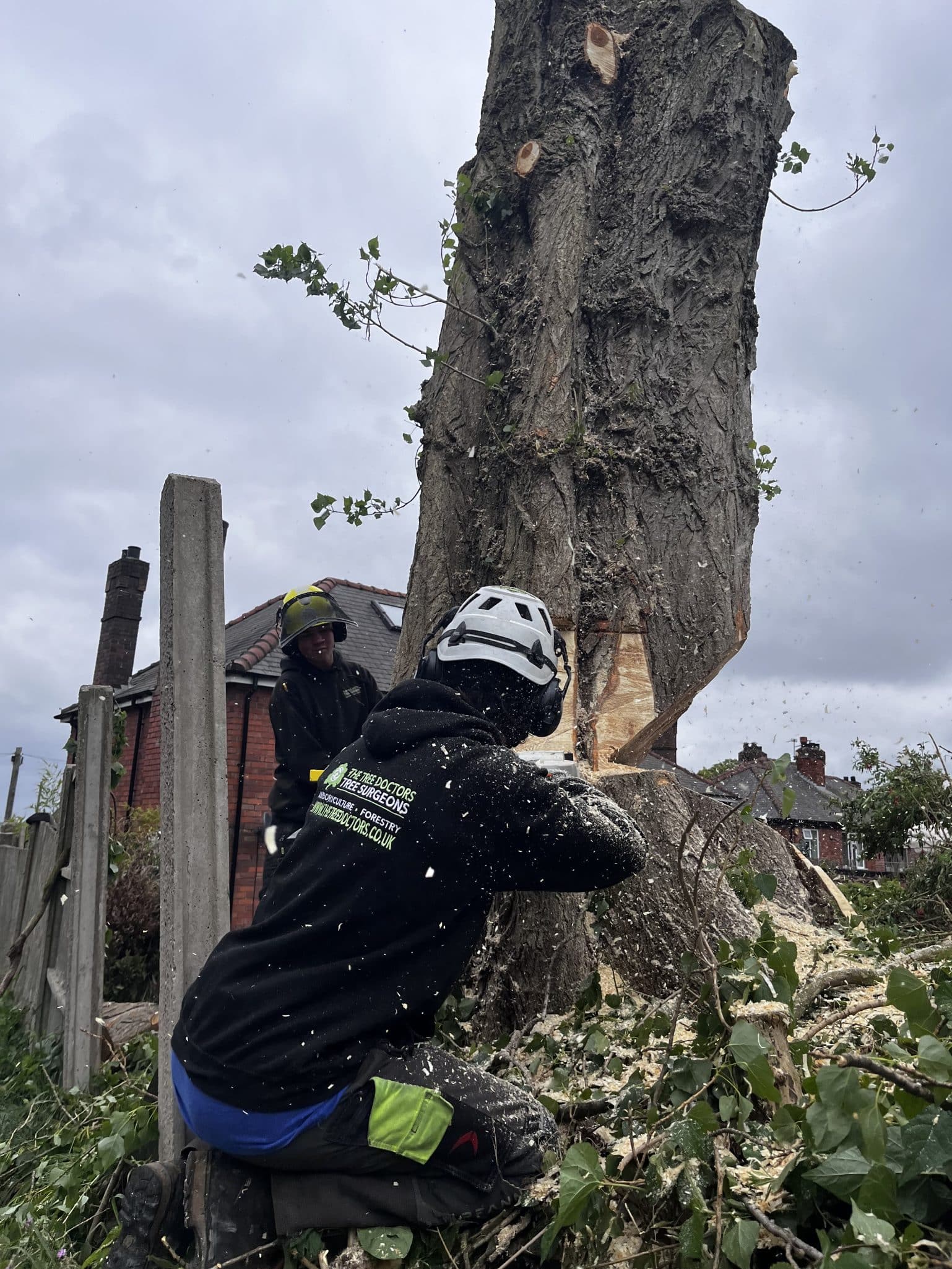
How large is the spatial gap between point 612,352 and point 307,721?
226 centimetres

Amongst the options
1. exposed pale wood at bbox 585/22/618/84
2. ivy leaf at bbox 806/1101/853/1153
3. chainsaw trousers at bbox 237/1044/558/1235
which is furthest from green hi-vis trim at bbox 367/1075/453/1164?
exposed pale wood at bbox 585/22/618/84

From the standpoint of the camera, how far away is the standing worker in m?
4.52

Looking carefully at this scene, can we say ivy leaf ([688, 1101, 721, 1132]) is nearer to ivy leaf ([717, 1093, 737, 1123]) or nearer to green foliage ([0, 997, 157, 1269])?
ivy leaf ([717, 1093, 737, 1123])

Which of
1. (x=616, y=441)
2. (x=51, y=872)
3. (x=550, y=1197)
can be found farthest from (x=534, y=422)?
(x=51, y=872)

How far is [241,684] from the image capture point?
528 inches

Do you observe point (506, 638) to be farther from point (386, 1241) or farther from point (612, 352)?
point (612, 352)

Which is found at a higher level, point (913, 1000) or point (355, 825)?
point (355, 825)

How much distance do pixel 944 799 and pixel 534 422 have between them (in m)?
4.70

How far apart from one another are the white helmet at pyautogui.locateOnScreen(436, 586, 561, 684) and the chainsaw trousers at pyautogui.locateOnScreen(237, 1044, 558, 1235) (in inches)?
40.9

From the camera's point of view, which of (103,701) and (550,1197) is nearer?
(550,1197)

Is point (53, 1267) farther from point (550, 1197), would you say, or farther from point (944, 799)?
point (944, 799)

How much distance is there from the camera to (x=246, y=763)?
13.5 meters

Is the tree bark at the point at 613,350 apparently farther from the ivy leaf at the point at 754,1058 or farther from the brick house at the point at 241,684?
the brick house at the point at 241,684

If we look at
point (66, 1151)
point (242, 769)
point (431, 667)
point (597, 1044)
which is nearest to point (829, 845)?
point (242, 769)
